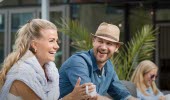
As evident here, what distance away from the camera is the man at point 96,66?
3031 millimetres

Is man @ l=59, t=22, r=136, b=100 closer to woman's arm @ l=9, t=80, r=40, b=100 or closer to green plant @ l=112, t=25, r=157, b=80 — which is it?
woman's arm @ l=9, t=80, r=40, b=100

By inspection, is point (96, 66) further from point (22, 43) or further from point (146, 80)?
point (146, 80)

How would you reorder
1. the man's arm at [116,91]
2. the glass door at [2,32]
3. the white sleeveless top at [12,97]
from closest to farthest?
the white sleeveless top at [12,97] → the man's arm at [116,91] → the glass door at [2,32]

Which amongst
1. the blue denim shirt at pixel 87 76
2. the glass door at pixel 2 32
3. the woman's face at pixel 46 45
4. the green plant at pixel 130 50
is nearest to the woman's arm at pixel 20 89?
the woman's face at pixel 46 45

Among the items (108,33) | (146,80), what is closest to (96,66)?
(108,33)

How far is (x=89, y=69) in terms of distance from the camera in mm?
3125

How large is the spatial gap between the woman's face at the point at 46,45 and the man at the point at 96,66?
1.71ft

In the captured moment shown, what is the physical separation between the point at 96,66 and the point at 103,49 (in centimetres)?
13

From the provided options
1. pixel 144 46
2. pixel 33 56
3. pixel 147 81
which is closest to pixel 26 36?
pixel 33 56

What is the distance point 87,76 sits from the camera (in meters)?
3.01

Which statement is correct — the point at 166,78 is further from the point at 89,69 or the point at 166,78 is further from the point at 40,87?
the point at 40,87

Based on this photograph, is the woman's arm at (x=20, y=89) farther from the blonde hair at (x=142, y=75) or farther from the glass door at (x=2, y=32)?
the glass door at (x=2, y=32)

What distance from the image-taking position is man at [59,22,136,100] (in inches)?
119

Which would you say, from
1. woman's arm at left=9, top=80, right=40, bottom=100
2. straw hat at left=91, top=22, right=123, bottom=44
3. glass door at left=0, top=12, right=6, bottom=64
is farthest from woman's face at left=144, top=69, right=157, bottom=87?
glass door at left=0, top=12, right=6, bottom=64
